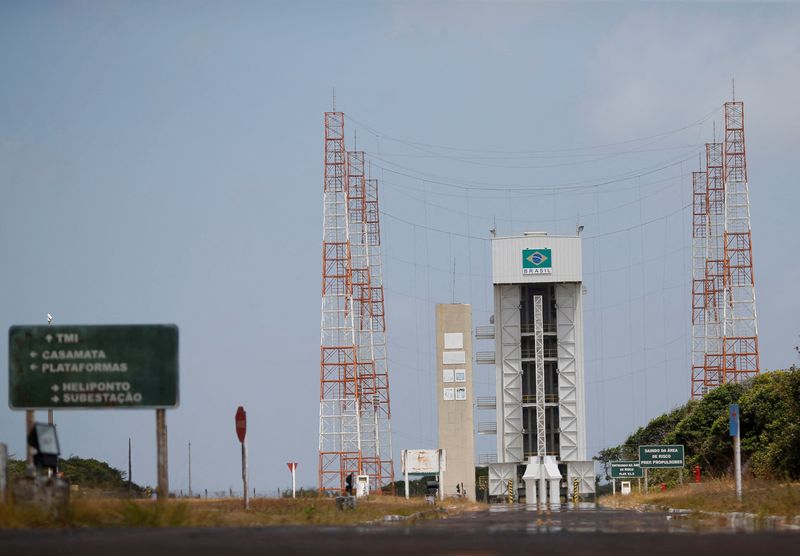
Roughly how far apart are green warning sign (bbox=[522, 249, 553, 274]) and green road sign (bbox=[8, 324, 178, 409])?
70.8 metres

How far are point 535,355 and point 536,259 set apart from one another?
6944 millimetres

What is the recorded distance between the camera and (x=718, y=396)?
3718 inches

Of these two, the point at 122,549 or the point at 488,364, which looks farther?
the point at 488,364

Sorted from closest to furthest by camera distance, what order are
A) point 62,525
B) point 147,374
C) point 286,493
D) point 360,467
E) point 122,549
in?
1. point 122,549
2. point 62,525
3. point 147,374
4. point 286,493
5. point 360,467

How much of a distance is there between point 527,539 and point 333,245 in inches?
A: 3109

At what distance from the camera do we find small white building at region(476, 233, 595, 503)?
9594 cm

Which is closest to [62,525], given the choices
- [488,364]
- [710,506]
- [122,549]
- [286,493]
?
[122,549]

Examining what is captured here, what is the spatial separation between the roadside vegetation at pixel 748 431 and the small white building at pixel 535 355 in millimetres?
6658

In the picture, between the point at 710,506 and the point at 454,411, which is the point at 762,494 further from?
the point at 454,411

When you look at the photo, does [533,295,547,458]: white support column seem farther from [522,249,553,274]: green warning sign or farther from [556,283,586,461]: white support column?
[522,249,553,274]: green warning sign

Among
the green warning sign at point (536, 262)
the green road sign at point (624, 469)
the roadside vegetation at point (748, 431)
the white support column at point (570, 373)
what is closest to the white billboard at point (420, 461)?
the green road sign at point (624, 469)

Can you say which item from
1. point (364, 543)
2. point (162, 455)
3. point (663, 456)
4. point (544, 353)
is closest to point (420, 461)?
point (663, 456)

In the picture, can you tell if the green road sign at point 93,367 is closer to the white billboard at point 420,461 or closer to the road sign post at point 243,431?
the road sign post at point 243,431

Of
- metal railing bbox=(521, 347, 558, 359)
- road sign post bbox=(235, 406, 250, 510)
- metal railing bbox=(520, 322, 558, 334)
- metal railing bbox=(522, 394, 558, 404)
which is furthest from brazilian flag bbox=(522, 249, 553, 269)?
road sign post bbox=(235, 406, 250, 510)
